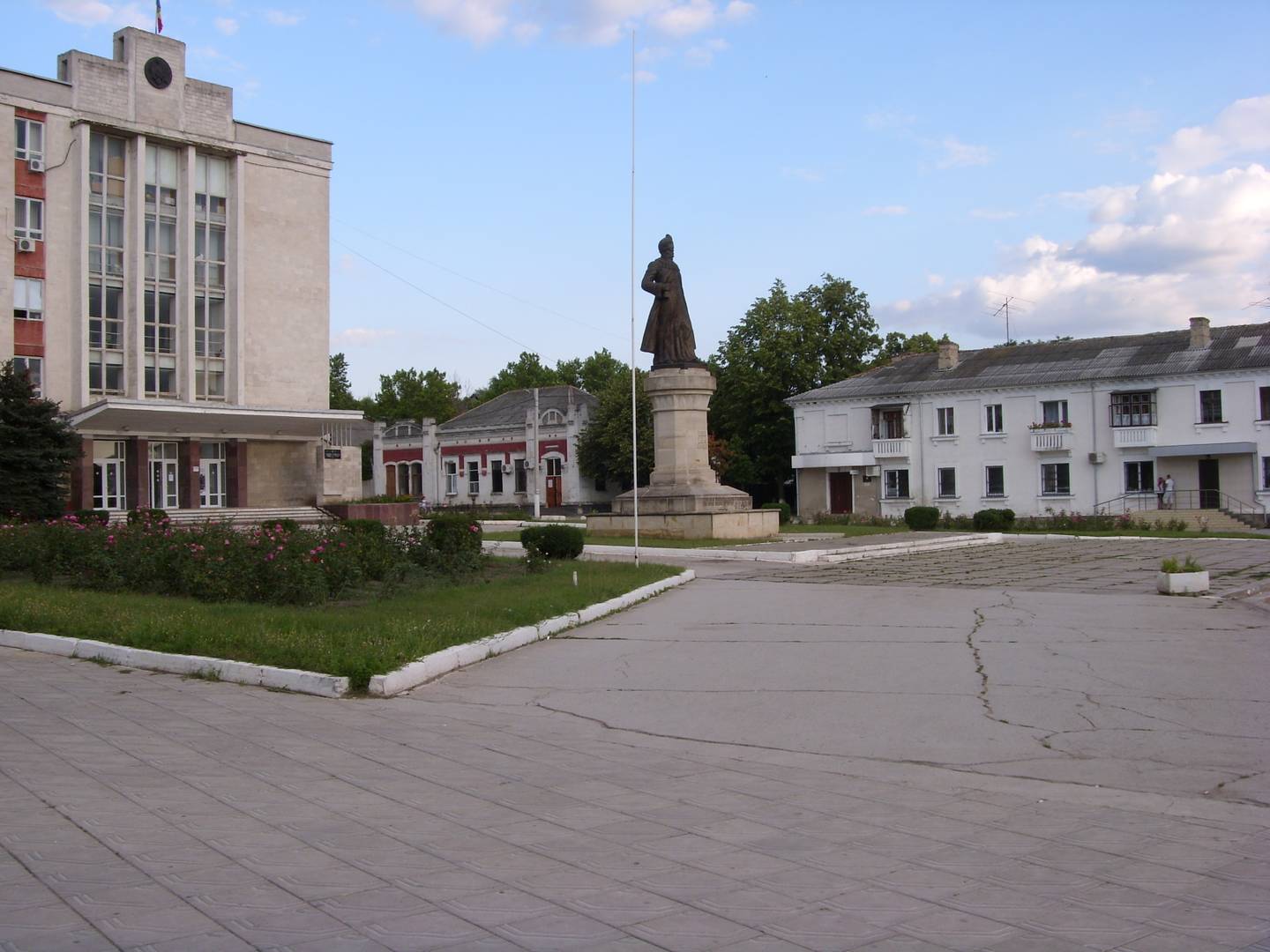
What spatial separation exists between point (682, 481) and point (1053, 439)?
26487mm

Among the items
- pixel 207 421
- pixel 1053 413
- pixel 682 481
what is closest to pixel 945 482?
pixel 1053 413

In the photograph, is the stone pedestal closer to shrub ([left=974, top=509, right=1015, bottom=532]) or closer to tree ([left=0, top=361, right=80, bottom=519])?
shrub ([left=974, top=509, right=1015, bottom=532])

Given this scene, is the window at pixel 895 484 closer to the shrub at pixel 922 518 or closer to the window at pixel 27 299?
the shrub at pixel 922 518

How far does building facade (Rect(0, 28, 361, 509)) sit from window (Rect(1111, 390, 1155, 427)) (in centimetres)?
3456

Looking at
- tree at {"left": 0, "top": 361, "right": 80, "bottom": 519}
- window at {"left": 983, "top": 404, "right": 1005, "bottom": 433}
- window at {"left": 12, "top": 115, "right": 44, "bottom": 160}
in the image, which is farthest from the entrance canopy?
window at {"left": 983, "top": 404, "right": 1005, "bottom": 433}

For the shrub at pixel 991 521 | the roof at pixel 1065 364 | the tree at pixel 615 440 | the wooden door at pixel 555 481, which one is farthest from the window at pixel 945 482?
the wooden door at pixel 555 481

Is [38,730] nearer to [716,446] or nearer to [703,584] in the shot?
[703,584]

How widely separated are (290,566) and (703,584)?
7.46m

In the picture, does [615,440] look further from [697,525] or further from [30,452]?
[697,525]

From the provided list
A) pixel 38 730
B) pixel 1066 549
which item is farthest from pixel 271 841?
pixel 1066 549

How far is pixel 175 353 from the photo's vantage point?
4938cm

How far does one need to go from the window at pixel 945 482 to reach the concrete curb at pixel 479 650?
40.1 metres

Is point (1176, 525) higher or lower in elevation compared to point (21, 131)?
lower

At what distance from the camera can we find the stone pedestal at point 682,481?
29234mm
